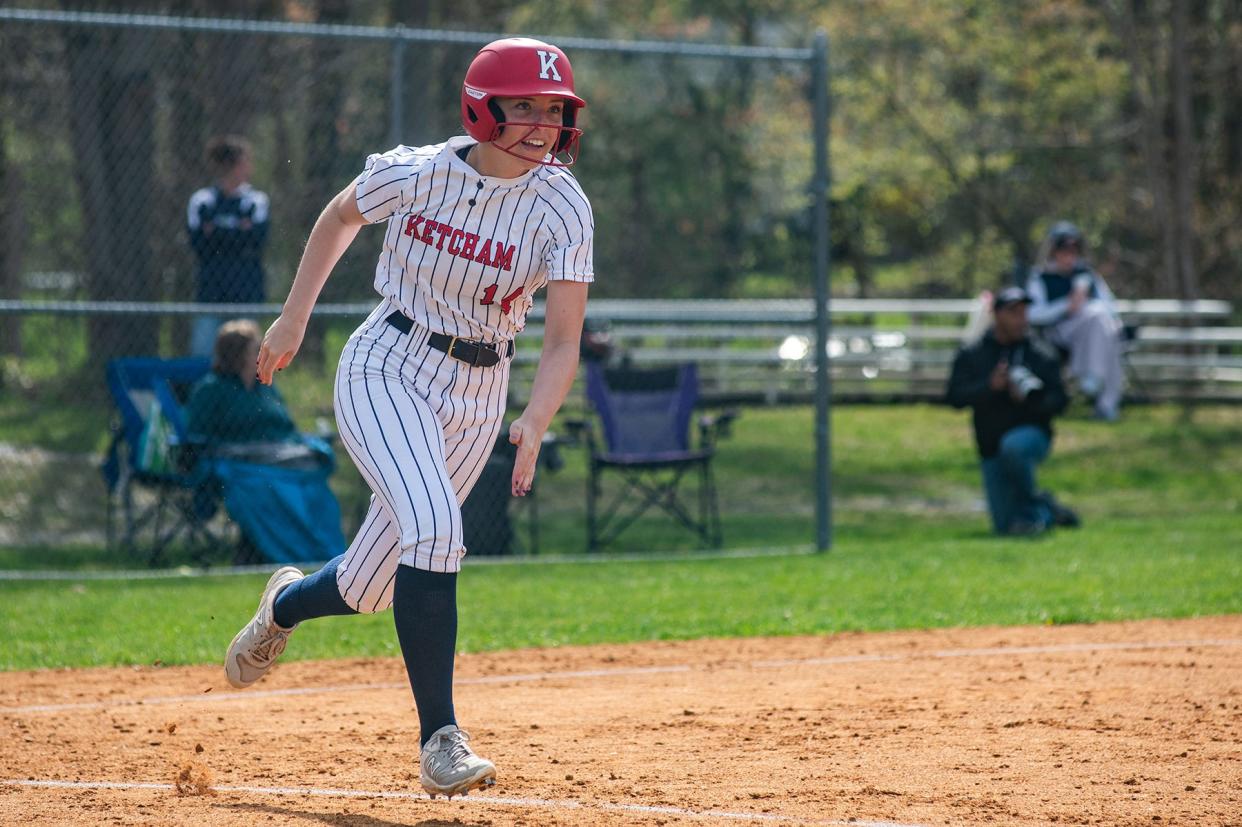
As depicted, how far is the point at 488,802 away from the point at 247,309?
191 inches

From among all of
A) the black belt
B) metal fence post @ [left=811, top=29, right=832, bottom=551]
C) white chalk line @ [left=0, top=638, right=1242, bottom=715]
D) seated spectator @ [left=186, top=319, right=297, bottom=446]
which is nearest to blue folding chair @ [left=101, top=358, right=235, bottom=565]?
seated spectator @ [left=186, top=319, right=297, bottom=446]

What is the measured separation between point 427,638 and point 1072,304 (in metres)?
11.4

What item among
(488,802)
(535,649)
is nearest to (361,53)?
(535,649)

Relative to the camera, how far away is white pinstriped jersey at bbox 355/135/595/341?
13.4 feet

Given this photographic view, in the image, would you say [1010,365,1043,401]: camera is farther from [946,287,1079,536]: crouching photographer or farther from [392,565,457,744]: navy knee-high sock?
[392,565,457,744]: navy knee-high sock

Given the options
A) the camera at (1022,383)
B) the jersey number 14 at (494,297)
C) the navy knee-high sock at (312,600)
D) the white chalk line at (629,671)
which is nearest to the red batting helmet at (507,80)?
the jersey number 14 at (494,297)

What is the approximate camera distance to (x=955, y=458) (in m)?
14.8

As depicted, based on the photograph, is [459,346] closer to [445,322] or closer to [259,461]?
[445,322]

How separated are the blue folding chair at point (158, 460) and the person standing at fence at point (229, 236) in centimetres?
43

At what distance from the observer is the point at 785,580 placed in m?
8.80

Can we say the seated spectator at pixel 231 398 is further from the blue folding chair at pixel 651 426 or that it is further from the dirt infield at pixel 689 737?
the dirt infield at pixel 689 737

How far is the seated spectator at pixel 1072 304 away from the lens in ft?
46.8

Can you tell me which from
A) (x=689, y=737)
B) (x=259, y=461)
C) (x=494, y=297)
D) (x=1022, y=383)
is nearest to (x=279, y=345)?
(x=494, y=297)

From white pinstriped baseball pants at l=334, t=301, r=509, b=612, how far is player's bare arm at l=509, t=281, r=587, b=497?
219mm
